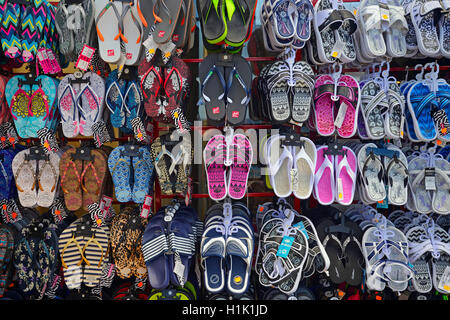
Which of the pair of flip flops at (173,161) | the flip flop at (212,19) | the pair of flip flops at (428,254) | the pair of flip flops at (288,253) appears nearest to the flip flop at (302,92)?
the flip flop at (212,19)

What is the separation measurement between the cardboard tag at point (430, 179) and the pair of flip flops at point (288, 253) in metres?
1.03

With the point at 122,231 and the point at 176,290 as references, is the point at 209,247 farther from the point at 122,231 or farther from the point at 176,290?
the point at 122,231

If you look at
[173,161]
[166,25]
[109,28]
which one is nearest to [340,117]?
[173,161]

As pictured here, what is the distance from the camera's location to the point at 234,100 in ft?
8.35

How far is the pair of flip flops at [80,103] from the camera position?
2.66m

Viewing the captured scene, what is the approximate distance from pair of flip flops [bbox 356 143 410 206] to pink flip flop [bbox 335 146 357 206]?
8cm

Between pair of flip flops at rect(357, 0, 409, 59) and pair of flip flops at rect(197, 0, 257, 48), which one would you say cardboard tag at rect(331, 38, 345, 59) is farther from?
pair of flip flops at rect(197, 0, 257, 48)

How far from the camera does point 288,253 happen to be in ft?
7.99

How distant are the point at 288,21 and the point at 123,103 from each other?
150 cm

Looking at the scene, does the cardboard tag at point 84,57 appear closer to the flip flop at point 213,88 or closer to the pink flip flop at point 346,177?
the flip flop at point 213,88

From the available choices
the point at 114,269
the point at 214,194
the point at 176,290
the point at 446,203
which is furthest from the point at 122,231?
the point at 446,203

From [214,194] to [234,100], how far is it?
2.50 ft

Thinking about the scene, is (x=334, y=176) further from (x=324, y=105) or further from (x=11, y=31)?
(x=11, y=31)

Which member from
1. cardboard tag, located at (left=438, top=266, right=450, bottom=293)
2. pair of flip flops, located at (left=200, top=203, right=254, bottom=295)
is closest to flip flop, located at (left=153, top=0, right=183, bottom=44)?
pair of flip flops, located at (left=200, top=203, right=254, bottom=295)
